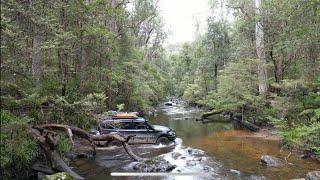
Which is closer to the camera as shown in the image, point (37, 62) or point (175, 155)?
point (37, 62)

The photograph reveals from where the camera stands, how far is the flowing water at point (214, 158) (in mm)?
13148

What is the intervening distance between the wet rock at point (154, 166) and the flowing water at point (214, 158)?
0.29m

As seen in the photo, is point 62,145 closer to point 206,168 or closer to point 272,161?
point 206,168

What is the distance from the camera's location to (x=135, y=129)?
62.1ft

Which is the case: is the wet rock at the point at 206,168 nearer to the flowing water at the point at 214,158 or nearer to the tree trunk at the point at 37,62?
the flowing water at the point at 214,158

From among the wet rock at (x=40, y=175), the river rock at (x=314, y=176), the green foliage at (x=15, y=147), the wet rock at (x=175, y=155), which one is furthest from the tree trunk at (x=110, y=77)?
the river rock at (x=314, y=176)

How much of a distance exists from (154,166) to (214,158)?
3655 mm

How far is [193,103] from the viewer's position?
173 feet

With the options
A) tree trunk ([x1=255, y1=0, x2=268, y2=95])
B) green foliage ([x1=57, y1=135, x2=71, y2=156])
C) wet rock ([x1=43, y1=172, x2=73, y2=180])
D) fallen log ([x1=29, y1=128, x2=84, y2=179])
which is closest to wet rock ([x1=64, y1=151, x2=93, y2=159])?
green foliage ([x1=57, y1=135, x2=71, y2=156])

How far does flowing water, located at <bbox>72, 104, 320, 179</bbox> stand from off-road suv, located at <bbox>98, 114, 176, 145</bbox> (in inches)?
20.2

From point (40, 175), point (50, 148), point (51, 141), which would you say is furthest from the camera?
point (50, 148)

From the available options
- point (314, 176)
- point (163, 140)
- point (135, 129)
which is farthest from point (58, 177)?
point (163, 140)

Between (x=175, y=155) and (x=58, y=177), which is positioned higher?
(x=58, y=177)

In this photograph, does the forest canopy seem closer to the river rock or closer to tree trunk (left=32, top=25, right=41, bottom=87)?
tree trunk (left=32, top=25, right=41, bottom=87)
